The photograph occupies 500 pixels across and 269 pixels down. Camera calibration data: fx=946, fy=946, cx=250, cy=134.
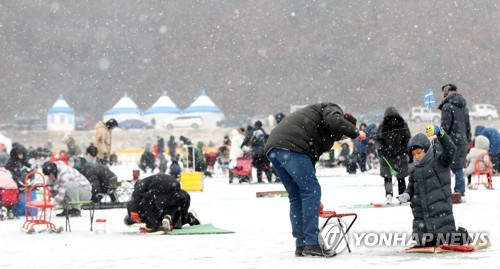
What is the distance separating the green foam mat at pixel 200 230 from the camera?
945 cm

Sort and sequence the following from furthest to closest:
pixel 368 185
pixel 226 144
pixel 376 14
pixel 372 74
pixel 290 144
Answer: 1. pixel 376 14
2. pixel 372 74
3. pixel 226 144
4. pixel 368 185
5. pixel 290 144

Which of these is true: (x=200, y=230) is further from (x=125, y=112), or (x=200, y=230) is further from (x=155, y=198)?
(x=125, y=112)

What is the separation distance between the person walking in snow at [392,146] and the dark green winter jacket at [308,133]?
572 centimetres

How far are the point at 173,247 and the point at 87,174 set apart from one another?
20.5 ft

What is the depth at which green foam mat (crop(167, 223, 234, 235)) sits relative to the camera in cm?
945

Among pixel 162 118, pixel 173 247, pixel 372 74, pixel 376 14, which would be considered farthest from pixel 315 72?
pixel 173 247

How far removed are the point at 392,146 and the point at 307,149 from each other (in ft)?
19.7

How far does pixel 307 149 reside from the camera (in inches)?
275

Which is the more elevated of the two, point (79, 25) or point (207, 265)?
point (79, 25)

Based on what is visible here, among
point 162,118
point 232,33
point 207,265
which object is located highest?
point 232,33

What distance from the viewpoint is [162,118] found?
93.9 m

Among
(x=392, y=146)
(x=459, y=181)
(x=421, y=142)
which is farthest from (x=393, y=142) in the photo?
(x=421, y=142)

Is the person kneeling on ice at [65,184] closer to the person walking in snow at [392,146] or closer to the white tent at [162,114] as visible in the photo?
the person walking in snow at [392,146]

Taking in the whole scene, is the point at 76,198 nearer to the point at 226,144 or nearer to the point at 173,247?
the point at 173,247
